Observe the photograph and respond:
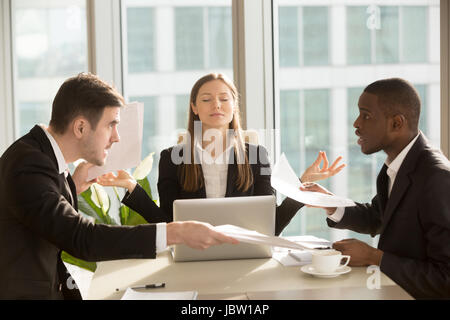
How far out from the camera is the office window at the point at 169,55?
4008 millimetres

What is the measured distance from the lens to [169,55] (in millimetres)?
4066

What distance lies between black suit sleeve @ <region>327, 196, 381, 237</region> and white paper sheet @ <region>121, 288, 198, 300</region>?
0.96 m

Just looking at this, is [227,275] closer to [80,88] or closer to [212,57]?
[80,88]

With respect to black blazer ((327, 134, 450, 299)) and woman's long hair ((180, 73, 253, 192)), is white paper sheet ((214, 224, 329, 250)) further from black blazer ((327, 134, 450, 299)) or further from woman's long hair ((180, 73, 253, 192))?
woman's long hair ((180, 73, 253, 192))

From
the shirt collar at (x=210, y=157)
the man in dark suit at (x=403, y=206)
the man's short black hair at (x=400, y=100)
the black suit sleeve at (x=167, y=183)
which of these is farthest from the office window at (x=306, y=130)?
the man's short black hair at (x=400, y=100)

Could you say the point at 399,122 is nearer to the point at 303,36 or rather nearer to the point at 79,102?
the point at 79,102

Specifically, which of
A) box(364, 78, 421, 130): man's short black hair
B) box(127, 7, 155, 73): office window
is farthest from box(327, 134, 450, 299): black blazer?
box(127, 7, 155, 73): office window

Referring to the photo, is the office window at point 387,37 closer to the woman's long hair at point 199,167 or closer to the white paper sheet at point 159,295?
A: the woman's long hair at point 199,167

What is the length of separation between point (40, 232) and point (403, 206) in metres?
1.28

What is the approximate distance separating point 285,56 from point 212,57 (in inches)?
22.8

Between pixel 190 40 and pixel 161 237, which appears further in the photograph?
pixel 190 40

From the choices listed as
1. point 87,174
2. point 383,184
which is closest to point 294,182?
point 383,184

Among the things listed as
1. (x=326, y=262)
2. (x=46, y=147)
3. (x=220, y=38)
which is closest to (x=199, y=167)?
(x=46, y=147)

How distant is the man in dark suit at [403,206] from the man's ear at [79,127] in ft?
3.30
